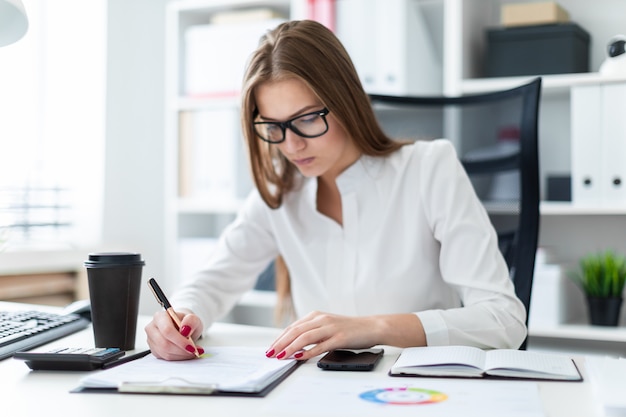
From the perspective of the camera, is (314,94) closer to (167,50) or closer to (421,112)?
(421,112)

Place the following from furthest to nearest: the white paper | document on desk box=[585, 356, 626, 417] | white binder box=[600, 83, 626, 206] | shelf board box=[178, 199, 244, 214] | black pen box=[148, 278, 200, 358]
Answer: shelf board box=[178, 199, 244, 214] < white binder box=[600, 83, 626, 206] < black pen box=[148, 278, 200, 358] < the white paper < document on desk box=[585, 356, 626, 417]

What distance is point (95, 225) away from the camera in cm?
284

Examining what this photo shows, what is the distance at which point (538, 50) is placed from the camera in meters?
2.34

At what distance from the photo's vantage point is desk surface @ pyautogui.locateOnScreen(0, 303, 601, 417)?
0.77 m

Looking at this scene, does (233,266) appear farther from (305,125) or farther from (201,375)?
(201,375)

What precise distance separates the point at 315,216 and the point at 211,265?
0.80ft

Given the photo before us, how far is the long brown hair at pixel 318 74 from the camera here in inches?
54.5

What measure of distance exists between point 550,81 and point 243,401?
1.78 m

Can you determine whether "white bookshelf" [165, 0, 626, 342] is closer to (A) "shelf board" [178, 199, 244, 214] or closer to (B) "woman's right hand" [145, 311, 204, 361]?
(A) "shelf board" [178, 199, 244, 214]

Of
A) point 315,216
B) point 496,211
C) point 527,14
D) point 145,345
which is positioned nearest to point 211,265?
point 315,216

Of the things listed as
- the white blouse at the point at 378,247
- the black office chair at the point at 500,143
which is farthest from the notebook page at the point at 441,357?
the black office chair at the point at 500,143

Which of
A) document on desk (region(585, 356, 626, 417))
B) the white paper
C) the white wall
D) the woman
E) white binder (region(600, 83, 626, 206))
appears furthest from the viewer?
the white wall

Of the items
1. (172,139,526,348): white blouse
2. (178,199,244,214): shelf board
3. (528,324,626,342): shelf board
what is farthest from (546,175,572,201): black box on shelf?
(178,199,244,214): shelf board

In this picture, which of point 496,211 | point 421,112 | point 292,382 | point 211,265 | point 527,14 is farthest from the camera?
point 527,14
